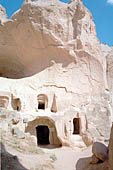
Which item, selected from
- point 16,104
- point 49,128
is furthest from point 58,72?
point 49,128

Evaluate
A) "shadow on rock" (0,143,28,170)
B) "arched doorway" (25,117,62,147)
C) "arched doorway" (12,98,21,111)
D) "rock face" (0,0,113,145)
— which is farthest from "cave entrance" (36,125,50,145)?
"shadow on rock" (0,143,28,170)

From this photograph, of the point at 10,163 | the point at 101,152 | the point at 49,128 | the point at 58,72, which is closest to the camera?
the point at 10,163

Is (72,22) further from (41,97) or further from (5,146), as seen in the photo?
(5,146)

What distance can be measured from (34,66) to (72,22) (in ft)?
15.1

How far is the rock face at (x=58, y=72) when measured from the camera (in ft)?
38.3

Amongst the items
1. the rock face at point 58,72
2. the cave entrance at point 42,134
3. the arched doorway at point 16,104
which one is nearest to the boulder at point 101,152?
the rock face at point 58,72

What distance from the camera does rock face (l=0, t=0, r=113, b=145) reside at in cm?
1168

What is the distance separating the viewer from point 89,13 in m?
13.9

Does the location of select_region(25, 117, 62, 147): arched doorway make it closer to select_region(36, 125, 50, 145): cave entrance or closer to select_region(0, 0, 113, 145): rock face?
select_region(0, 0, 113, 145): rock face

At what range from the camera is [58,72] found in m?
12.7

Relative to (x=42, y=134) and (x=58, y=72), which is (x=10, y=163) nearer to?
(x=58, y=72)

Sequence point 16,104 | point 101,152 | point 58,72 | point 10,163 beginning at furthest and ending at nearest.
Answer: point 58,72 → point 16,104 → point 101,152 → point 10,163

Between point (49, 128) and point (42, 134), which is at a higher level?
point (49, 128)

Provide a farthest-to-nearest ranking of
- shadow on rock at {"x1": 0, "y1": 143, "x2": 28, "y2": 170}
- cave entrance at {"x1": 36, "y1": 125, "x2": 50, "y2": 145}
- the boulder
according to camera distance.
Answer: cave entrance at {"x1": 36, "y1": 125, "x2": 50, "y2": 145}, the boulder, shadow on rock at {"x1": 0, "y1": 143, "x2": 28, "y2": 170}
